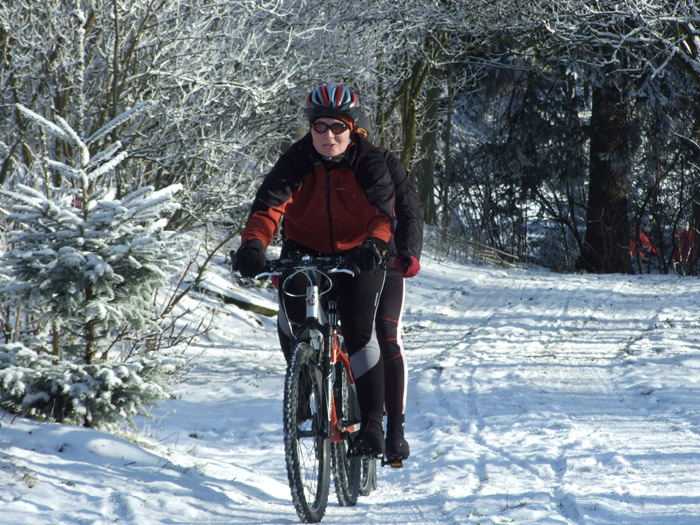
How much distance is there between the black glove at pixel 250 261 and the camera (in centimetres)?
347

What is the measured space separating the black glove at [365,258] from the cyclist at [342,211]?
244 mm

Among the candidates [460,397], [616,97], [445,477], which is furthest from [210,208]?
[616,97]

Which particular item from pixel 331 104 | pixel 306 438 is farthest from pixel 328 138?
→ pixel 306 438

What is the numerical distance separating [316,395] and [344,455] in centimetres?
51

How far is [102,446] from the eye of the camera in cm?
415

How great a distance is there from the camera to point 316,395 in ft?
11.8

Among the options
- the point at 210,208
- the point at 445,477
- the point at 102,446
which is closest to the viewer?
the point at 102,446

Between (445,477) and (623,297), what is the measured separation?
799 centimetres

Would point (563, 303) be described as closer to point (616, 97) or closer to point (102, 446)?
point (102, 446)

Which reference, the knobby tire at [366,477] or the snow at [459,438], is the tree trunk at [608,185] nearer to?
the snow at [459,438]

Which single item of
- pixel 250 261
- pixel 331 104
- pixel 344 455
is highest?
pixel 331 104

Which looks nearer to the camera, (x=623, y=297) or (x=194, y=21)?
(x=194, y=21)

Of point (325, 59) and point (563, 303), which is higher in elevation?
point (325, 59)

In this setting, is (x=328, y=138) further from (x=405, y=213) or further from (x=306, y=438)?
(x=306, y=438)
